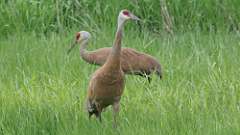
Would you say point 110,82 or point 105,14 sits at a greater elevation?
point 110,82

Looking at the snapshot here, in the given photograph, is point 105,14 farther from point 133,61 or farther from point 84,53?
point 133,61

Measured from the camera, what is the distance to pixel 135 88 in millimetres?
6582

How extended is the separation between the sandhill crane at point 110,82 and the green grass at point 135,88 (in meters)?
0.13

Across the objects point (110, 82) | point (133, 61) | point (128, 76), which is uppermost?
point (110, 82)

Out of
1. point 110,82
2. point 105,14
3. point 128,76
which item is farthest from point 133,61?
point 105,14

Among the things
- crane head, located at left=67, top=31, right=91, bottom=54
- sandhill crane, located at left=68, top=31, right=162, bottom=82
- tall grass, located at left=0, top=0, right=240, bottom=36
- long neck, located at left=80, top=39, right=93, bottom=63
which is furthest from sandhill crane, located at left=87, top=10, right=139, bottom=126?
tall grass, located at left=0, top=0, right=240, bottom=36

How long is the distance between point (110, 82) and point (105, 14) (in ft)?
11.6

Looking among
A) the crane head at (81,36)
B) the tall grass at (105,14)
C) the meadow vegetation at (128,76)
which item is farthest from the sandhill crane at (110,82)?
the tall grass at (105,14)

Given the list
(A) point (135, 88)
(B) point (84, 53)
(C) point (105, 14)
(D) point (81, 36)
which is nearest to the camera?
(A) point (135, 88)

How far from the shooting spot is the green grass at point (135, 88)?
18.5ft

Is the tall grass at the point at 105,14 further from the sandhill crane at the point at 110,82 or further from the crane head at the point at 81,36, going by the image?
the sandhill crane at the point at 110,82

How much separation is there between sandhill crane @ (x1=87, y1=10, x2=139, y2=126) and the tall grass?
3168 mm

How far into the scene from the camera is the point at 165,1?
9.15 meters

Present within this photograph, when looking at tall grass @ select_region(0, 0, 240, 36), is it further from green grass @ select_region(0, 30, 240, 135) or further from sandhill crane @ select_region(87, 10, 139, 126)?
sandhill crane @ select_region(87, 10, 139, 126)
